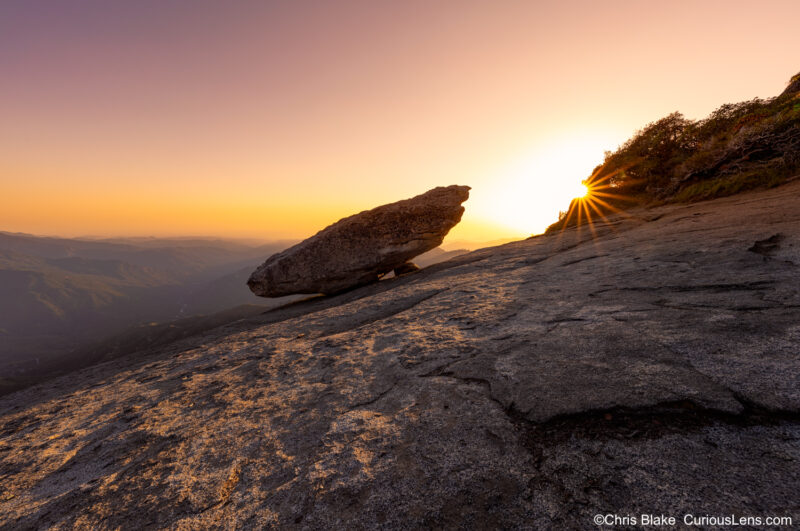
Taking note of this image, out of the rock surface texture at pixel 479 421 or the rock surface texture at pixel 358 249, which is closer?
the rock surface texture at pixel 479 421

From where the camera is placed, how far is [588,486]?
2.85 m

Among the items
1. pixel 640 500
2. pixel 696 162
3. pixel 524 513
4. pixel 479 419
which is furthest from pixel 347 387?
pixel 696 162

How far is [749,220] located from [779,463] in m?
10.7

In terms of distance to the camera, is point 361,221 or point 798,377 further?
point 361,221

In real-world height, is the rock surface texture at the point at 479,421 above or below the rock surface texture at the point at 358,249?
below

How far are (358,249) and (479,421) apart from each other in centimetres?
1475

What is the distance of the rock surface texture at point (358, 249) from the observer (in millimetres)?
18016

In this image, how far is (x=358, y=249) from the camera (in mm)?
17953

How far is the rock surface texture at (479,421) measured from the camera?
9.54 ft

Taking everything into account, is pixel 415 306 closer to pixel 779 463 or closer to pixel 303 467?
pixel 303 467

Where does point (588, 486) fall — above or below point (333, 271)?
below

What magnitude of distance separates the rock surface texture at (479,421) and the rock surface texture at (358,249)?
9.70m

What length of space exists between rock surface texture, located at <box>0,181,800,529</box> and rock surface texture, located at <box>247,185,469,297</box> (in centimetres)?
970

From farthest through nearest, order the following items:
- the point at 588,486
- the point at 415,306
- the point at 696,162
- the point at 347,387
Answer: the point at 696,162
the point at 415,306
the point at 347,387
the point at 588,486
